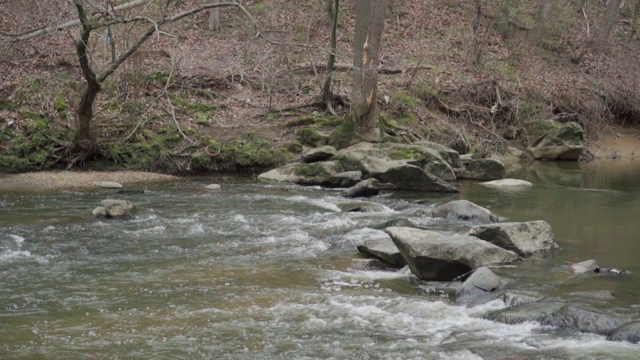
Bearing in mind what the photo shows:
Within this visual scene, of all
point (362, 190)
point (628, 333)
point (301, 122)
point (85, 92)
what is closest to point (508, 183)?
point (362, 190)

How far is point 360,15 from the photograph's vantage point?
1789 centimetres

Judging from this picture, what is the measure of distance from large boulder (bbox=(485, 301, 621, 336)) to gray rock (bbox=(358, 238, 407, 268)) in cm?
207

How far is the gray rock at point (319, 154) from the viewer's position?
1636 centimetres

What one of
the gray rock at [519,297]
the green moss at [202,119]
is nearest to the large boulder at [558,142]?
the green moss at [202,119]

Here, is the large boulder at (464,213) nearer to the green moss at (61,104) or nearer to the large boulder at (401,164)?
the large boulder at (401,164)

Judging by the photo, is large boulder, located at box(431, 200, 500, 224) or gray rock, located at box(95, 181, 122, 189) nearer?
large boulder, located at box(431, 200, 500, 224)

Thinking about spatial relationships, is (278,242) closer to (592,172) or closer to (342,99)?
(342,99)

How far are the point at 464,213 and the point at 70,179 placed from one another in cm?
804

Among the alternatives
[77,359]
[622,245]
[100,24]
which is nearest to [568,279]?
[622,245]

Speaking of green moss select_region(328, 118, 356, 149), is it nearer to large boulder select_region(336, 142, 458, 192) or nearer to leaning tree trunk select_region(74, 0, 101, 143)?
large boulder select_region(336, 142, 458, 192)

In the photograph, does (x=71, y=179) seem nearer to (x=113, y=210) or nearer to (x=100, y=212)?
(x=100, y=212)

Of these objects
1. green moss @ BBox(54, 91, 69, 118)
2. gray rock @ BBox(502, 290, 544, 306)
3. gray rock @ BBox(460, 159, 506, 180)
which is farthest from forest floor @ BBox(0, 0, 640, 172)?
gray rock @ BBox(502, 290, 544, 306)

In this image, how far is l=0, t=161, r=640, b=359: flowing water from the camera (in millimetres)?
5926

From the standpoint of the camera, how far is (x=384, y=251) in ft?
29.1
